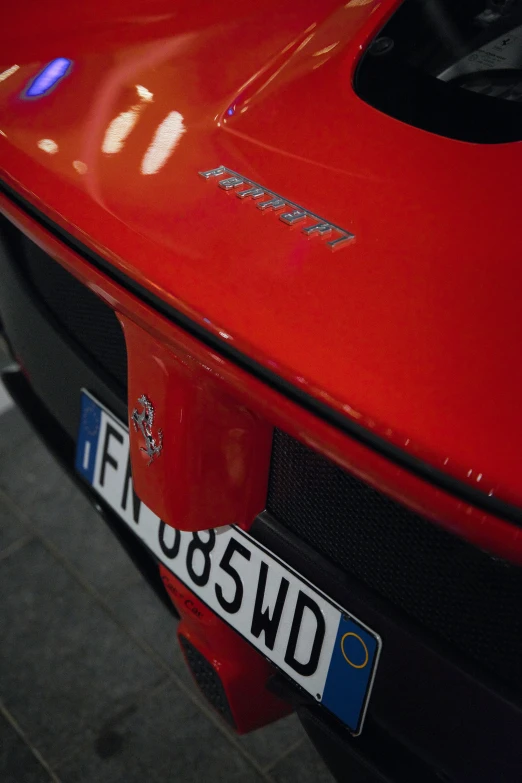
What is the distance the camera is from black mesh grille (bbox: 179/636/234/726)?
97 centimetres

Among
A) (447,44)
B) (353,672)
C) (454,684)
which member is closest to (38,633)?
(353,672)

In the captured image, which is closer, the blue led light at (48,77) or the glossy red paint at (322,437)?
the glossy red paint at (322,437)

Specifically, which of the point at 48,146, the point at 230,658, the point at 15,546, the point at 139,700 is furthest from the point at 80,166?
the point at 15,546

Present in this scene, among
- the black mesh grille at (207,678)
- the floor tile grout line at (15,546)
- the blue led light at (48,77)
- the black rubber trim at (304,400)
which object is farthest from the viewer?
the floor tile grout line at (15,546)

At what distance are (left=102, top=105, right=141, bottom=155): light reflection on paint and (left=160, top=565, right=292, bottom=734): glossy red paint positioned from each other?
509mm

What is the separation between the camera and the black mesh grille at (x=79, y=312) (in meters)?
0.94

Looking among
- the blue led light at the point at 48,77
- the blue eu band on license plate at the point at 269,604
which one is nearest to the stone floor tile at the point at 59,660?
the blue eu band on license plate at the point at 269,604

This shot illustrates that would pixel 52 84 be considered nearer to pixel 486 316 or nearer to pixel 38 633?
pixel 486 316

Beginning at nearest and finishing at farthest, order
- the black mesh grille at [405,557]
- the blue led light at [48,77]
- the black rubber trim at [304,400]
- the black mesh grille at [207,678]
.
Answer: the black rubber trim at [304,400], the black mesh grille at [405,557], the blue led light at [48,77], the black mesh grille at [207,678]

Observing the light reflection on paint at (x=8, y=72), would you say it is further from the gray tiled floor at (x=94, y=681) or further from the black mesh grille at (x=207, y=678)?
the gray tiled floor at (x=94, y=681)

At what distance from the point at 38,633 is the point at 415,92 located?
1132 mm

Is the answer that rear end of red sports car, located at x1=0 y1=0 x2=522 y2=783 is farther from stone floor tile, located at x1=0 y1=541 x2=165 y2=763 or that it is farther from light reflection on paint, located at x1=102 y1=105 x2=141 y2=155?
stone floor tile, located at x1=0 y1=541 x2=165 y2=763

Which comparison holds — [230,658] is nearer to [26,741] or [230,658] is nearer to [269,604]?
[269,604]

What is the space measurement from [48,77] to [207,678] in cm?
78
